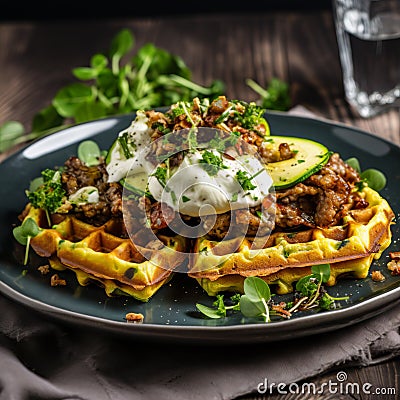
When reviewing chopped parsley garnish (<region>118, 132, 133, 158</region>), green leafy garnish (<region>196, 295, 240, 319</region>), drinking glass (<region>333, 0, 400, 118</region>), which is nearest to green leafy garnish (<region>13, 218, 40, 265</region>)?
chopped parsley garnish (<region>118, 132, 133, 158</region>)

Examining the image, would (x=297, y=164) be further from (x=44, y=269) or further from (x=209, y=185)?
(x=44, y=269)

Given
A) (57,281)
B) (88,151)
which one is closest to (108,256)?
(57,281)

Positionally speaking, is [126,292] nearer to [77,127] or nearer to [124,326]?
[124,326]

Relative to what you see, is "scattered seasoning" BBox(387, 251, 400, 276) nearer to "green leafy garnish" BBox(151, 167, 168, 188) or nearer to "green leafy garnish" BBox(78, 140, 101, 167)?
"green leafy garnish" BBox(151, 167, 168, 188)

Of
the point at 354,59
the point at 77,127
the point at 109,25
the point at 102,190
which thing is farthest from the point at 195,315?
the point at 109,25

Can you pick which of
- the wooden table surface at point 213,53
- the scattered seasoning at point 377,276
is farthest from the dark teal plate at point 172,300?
the wooden table surface at point 213,53
